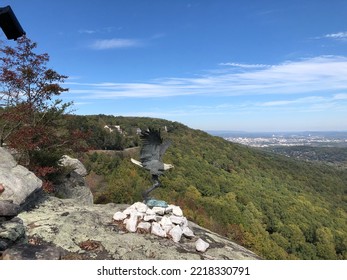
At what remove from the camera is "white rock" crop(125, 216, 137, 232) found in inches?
342

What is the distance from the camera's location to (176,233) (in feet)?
27.9

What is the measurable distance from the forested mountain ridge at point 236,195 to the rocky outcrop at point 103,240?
10686 millimetres

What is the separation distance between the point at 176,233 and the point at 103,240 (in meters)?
1.91

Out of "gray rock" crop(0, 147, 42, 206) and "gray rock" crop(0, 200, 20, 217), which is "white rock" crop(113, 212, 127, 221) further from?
"gray rock" crop(0, 200, 20, 217)

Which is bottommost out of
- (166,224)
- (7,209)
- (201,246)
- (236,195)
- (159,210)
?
(236,195)

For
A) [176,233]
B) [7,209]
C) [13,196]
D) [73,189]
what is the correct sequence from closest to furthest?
[7,209] < [176,233] < [13,196] < [73,189]

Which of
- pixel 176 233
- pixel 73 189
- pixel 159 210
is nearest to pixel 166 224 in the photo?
pixel 176 233

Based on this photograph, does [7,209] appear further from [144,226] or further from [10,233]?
[144,226]

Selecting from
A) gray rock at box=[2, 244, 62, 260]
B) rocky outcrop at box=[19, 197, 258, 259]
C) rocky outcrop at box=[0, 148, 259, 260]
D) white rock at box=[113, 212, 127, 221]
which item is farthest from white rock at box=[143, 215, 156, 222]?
gray rock at box=[2, 244, 62, 260]

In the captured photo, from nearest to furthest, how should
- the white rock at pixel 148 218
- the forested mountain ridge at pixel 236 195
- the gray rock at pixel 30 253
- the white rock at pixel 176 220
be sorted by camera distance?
the gray rock at pixel 30 253
the white rock at pixel 148 218
the white rock at pixel 176 220
the forested mountain ridge at pixel 236 195

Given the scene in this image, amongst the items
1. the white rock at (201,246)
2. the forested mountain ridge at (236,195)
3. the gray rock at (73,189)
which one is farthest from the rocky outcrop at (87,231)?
the forested mountain ridge at (236,195)

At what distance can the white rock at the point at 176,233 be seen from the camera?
8438 mm

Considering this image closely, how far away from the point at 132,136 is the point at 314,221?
39.3 m

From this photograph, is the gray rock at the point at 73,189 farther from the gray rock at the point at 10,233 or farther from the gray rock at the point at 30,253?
the gray rock at the point at 30,253
